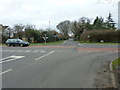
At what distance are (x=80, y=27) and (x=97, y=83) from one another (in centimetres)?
8204

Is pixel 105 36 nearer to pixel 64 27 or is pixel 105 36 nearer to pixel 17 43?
pixel 17 43

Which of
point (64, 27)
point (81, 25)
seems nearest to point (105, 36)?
point (81, 25)

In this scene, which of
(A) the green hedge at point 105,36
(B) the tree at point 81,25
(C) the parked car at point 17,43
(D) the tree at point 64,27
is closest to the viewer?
(C) the parked car at point 17,43

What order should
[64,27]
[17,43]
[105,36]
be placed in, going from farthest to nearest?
[64,27] → [105,36] → [17,43]

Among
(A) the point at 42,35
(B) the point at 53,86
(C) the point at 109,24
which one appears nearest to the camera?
(B) the point at 53,86

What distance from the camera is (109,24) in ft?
277

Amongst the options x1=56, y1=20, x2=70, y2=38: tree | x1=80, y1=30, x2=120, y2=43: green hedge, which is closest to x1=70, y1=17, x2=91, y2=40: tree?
x1=56, y1=20, x2=70, y2=38: tree

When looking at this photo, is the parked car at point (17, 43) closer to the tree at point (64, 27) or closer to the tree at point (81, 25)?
the tree at point (81, 25)

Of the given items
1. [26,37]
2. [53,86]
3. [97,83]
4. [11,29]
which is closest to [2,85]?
[53,86]

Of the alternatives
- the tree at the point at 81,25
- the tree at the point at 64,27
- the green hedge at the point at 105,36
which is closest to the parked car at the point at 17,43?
the green hedge at the point at 105,36

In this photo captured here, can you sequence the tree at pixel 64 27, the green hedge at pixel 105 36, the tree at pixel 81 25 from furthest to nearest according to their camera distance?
the tree at pixel 64 27 < the tree at pixel 81 25 < the green hedge at pixel 105 36

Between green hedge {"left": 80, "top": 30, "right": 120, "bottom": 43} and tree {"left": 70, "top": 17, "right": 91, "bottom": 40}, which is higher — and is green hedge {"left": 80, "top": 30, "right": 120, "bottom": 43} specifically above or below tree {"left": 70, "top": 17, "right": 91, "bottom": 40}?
below

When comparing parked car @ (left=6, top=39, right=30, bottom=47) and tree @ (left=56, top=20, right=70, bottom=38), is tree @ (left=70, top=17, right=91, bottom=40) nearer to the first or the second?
tree @ (left=56, top=20, right=70, bottom=38)

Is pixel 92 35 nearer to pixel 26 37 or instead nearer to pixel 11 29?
pixel 26 37
